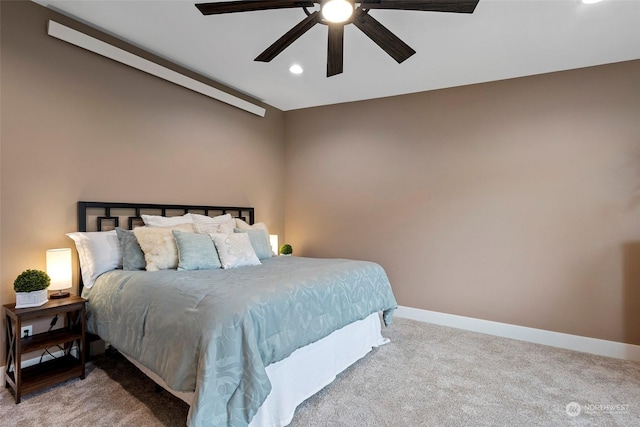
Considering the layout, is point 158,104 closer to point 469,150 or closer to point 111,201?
point 111,201

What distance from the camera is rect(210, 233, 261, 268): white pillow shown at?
9.30 feet

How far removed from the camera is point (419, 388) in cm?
236

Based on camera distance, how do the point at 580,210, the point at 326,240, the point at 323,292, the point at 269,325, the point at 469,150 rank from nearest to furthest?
the point at 269,325
the point at 323,292
the point at 580,210
the point at 469,150
the point at 326,240

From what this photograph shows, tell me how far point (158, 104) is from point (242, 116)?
118cm

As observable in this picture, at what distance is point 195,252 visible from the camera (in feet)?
8.84

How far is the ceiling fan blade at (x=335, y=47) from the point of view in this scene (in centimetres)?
213

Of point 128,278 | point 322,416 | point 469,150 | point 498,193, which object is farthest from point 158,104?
point 498,193

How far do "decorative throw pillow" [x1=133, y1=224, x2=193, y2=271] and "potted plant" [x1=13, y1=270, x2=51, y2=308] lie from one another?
26.0 inches

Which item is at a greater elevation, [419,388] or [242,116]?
[242,116]

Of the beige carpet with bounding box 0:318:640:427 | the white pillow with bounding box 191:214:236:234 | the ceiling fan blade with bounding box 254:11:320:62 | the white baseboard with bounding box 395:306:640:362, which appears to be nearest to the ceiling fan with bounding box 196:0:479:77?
the ceiling fan blade with bounding box 254:11:320:62

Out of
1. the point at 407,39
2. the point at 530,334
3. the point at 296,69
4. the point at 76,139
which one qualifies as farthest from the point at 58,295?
the point at 530,334

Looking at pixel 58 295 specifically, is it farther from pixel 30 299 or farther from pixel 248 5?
pixel 248 5

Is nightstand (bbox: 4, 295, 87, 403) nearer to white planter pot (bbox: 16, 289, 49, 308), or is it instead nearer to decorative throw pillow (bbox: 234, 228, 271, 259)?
white planter pot (bbox: 16, 289, 49, 308)

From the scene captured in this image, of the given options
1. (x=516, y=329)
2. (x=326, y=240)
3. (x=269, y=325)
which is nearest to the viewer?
(x=269, y=325)
